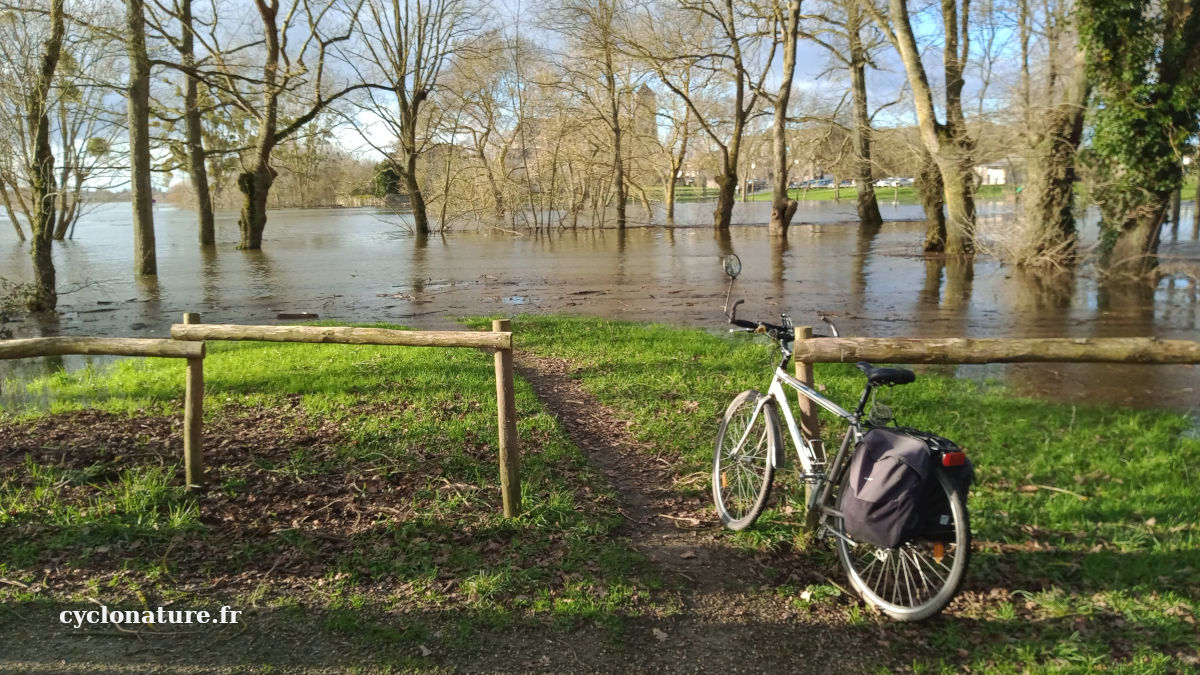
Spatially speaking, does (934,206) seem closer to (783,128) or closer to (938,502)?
(783,128)

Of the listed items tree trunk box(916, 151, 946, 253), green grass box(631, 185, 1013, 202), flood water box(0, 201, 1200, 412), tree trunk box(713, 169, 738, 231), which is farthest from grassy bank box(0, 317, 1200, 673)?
green grass box(631, 185, 1013, 202)

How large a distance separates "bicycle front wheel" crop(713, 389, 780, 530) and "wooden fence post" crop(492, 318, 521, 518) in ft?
4.21

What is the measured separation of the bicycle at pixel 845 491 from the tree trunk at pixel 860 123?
31.1 metres

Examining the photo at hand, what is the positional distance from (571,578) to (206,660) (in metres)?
1.71

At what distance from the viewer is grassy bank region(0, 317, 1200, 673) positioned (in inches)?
135

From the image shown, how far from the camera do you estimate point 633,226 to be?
4047 cm

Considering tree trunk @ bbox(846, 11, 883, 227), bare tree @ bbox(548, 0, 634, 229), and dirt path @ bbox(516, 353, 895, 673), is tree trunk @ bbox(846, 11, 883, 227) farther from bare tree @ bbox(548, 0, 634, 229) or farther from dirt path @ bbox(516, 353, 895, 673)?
dirt path @ bbox(516, 353, 895, 673)

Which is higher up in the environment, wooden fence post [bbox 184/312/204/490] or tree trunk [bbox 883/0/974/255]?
tree trunk [bbox 883/0/974/255]

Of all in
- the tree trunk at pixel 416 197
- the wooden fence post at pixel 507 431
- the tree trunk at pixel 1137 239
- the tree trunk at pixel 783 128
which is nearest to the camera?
the wooden fence post at pixel 507 431

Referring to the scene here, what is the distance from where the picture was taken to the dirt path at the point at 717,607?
10.9 feet

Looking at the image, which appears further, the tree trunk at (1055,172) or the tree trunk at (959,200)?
the tree trunk at (959,200)

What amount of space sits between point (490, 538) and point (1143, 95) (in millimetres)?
16284

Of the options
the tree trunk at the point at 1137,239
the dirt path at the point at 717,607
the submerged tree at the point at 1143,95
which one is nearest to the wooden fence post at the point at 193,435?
the dirt path at the point at 717,607

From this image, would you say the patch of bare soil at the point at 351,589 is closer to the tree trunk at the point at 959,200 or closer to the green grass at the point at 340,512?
the green grass at the point at 340,512
